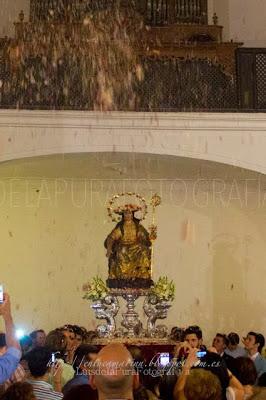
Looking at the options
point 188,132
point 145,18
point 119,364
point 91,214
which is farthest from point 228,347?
point 119,364

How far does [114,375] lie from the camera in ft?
12.3

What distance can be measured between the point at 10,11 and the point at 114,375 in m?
12.8

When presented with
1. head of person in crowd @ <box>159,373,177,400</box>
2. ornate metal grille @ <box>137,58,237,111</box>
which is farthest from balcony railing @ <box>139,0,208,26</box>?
head of person in crowd @ <box>159,373,177,400</box>

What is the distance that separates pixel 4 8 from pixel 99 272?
17.0 feet

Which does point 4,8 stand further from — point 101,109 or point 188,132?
point 188,132

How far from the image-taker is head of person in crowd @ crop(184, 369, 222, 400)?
464 cm

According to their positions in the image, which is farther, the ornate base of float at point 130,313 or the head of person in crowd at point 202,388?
the ornate base of float at point 130,313

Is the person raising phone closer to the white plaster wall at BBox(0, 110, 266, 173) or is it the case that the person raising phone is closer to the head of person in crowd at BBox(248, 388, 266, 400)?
the head of person in crowd at BBox(248, 388, 266, 400)

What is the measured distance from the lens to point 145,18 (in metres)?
14.6

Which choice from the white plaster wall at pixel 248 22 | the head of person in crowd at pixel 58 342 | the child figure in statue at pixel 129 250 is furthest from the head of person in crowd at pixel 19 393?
the white plaster wall at pixel 248 22

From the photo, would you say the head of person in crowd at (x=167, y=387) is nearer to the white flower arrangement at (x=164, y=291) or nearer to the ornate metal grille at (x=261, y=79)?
the white flower arrangement at (x=164, y=291)

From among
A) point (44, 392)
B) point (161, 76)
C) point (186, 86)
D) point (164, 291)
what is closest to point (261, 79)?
point (186, 86)

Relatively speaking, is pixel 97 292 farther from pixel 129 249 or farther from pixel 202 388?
pixel 202 388

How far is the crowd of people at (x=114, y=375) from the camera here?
3947mm
